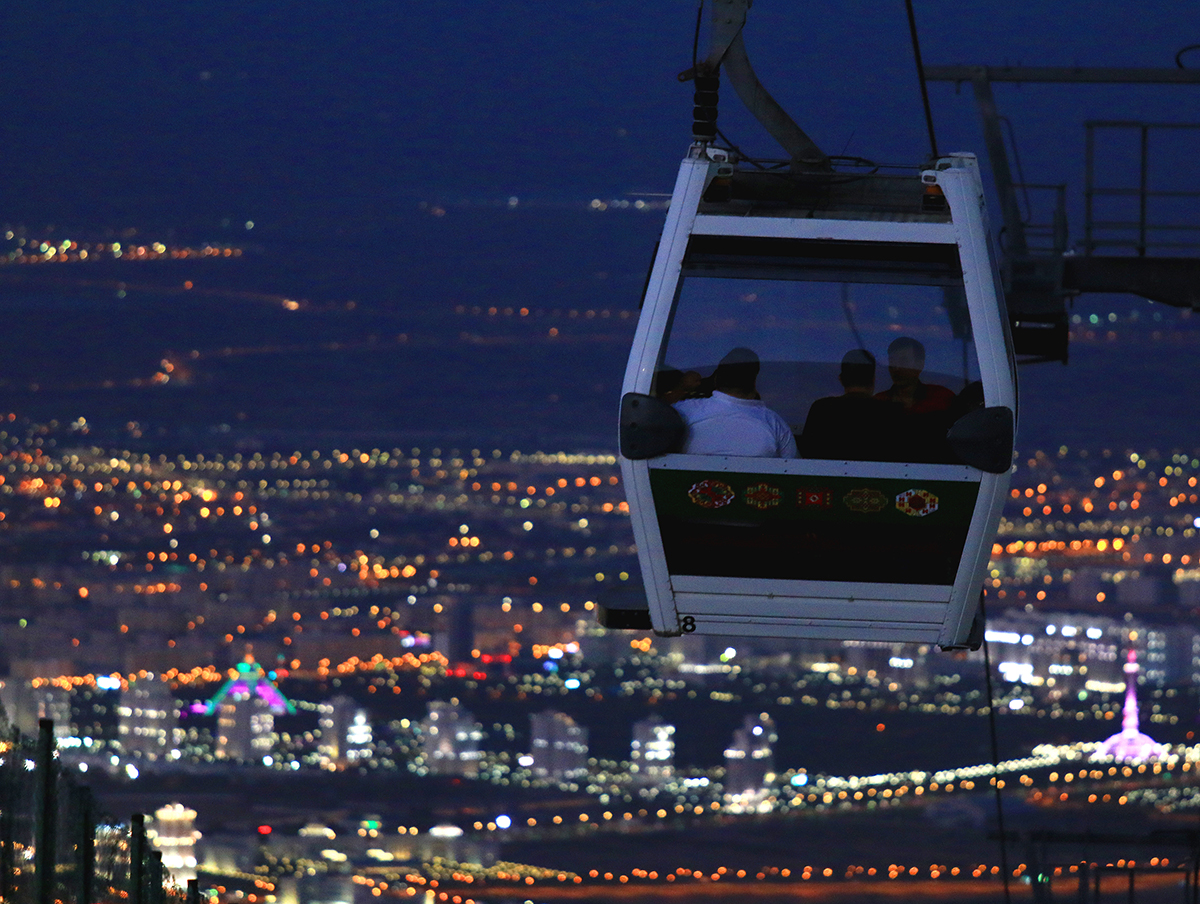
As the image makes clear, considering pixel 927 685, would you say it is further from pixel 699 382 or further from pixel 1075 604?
pixel 699 382

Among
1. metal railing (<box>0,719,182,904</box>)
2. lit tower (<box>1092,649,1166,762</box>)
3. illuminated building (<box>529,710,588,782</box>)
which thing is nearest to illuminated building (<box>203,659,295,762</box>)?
illuminated building (<box>529,710,588,782</box>)

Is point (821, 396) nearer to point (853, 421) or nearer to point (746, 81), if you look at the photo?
point (853, 421)

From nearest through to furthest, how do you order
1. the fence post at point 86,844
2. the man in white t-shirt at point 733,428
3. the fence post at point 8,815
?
the fence post at point 8,815 < the fence post at point 86,844 < the man in white t-shirt at point 733,428

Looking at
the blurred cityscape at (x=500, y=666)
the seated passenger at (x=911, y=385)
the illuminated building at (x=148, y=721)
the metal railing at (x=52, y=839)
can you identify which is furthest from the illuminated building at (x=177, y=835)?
the seated passenger at (x=911, y=385)

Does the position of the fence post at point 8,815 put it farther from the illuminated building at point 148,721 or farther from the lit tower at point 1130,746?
the lit tower at point 1130,746

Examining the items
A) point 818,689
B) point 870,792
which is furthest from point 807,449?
point 818,689

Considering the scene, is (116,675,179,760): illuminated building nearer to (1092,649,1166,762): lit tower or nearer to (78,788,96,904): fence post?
(1092,649,1166,762): lit tower

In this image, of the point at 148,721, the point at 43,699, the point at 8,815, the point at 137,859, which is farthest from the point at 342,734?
the point at 8,815
